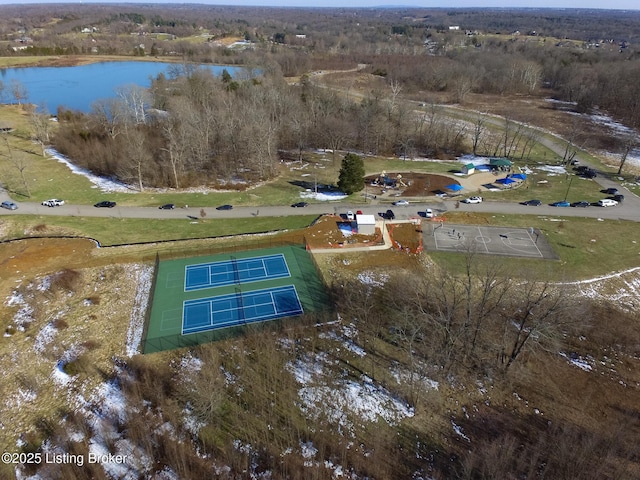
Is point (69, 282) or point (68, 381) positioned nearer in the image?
point (68, 381)

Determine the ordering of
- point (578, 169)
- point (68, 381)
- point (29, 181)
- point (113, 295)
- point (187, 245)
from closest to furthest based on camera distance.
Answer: point (68, 381)
point (113, 295)
point (187, 245)
point (29, 181)
point (578, 169)

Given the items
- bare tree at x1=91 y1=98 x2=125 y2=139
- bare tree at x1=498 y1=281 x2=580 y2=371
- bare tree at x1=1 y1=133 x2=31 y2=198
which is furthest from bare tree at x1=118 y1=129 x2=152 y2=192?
bare tree at x1=498 y1=281 x2=580 y2=371

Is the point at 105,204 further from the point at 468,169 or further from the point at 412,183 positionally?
the point at 468,169

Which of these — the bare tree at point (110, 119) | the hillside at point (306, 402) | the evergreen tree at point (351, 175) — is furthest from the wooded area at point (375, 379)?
the bare tree at point (110, 119)

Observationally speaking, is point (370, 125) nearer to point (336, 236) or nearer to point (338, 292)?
point (336, 236)

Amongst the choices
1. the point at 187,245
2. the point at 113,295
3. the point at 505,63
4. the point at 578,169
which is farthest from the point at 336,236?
the point at 505,63
